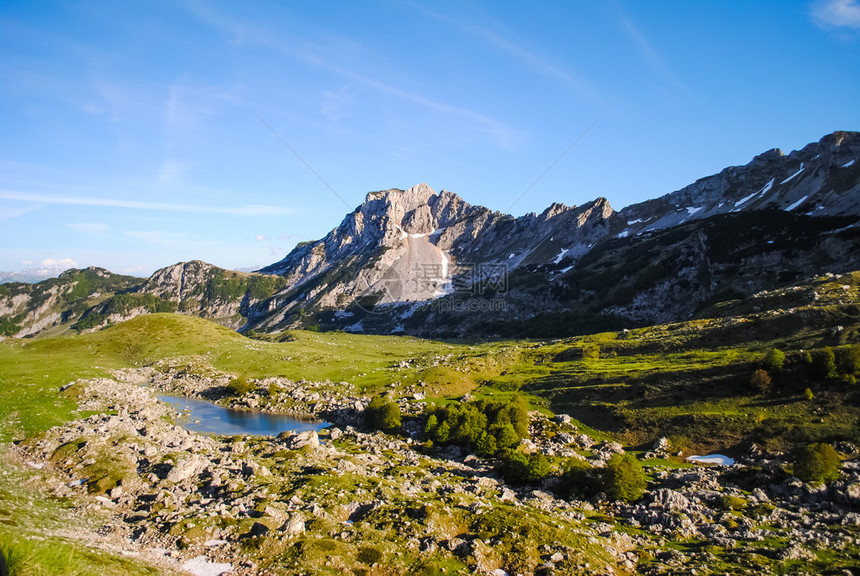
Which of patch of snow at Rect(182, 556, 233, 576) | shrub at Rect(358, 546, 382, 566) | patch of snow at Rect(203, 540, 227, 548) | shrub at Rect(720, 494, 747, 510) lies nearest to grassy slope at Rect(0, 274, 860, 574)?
patch of snow at Rect(182, 556, 233, 576)

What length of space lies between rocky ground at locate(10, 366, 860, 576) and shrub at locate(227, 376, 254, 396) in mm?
34082

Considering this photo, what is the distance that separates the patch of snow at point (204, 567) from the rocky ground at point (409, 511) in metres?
0.11

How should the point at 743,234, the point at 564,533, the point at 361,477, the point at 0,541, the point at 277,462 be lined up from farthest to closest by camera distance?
the point at 743,234, the point at 277,462, the point at 361,477, the point at 564,533, the point at 0,541

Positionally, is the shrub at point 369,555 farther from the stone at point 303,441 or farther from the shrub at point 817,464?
the shrub at point 817,464

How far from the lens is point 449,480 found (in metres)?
48.5

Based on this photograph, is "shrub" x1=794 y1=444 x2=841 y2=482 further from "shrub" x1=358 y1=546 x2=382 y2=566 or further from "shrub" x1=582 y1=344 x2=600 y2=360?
"shrub" x1=582 y1=344 x2=600 y2=360

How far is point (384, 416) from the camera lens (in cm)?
6962

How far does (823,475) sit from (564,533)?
2587 centimetres

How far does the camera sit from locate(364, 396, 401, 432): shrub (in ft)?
225

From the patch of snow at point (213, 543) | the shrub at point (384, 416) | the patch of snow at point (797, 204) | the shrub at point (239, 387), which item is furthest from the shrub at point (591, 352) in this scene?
the patch of snow at point (797, 204)

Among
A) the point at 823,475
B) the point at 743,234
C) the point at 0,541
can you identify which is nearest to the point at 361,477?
the point at 0,541

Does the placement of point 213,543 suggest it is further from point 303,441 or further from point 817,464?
point 817,464

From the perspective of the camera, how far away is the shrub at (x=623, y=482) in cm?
4253

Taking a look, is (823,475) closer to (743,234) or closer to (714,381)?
(714,381)
